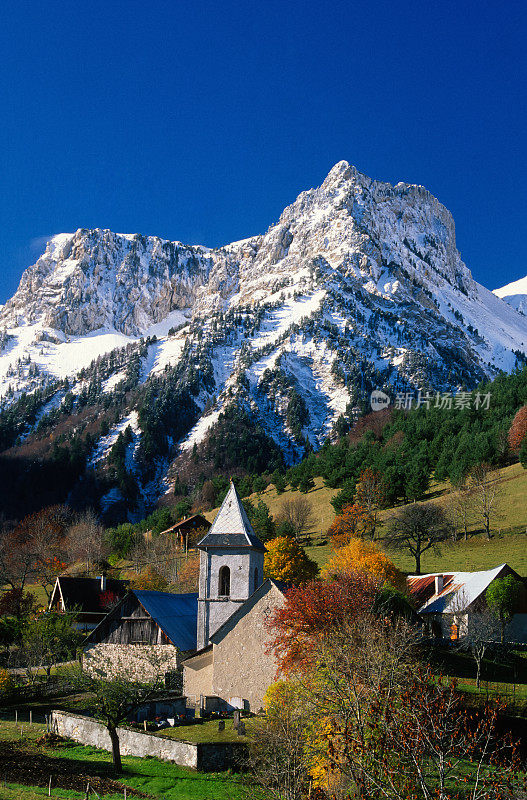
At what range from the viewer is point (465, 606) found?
50.5m

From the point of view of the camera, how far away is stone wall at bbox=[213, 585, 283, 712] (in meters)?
33.2

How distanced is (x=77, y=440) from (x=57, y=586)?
426 feet

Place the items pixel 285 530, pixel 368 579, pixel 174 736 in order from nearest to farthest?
pixel 174 736 < pixel 368 579 < pixel 285 530

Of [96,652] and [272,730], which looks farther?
[96,652]

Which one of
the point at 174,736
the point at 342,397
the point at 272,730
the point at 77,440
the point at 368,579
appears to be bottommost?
the point at 174,736

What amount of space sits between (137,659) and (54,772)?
65.0 feet

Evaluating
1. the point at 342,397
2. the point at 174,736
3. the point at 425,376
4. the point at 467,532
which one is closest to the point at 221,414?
the point at 342,397

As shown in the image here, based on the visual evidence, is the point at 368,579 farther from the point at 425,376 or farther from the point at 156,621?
the point at 425,376

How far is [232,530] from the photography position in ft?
134

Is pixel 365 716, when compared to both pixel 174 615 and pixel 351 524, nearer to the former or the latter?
pixel 174 615

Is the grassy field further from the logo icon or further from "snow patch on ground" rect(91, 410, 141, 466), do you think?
"snow patch on ground" rect(91, 410, 141, 466)

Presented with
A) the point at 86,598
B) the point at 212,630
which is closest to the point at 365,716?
the point at 212,630

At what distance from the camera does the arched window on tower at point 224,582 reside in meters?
40.1

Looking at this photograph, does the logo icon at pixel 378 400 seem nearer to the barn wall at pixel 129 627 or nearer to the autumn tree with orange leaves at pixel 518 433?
the autumn tree with orange leaves at pixel 518 433
